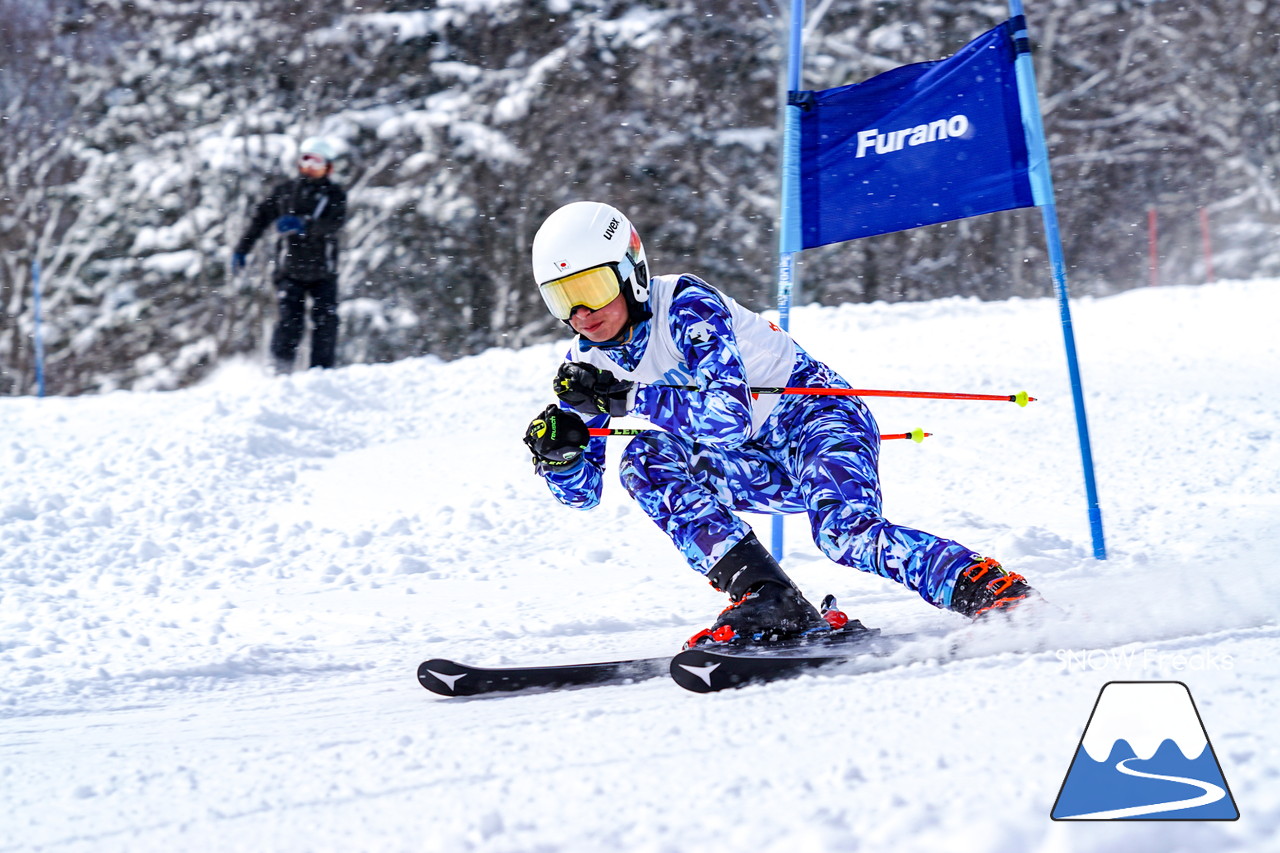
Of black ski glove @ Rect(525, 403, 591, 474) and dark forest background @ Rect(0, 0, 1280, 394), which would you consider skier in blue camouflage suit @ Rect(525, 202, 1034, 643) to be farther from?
dark forest background @ Rect(0, 0, 1280, 394)

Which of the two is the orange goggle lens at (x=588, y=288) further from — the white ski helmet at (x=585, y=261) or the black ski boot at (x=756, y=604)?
the black ski boot at (x=756, y=604)

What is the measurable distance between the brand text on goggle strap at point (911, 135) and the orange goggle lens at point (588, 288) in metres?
1.94

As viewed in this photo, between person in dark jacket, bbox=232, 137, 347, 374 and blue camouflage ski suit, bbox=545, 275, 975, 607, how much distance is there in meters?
5.54

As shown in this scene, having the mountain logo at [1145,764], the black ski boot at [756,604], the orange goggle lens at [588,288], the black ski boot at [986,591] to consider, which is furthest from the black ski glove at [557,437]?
the mountain logo at [1145,764]

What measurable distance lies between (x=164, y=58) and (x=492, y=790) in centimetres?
1760

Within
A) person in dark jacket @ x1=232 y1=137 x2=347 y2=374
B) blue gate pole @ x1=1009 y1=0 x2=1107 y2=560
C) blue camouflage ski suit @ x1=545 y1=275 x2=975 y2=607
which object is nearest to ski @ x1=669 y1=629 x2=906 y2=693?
blue camouflage ski suit @ x1=545 y1=275 x2=975 y2=607

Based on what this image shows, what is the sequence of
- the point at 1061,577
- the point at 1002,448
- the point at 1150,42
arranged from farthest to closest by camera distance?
1. the point at 1150,42
2. the point at 1002,448
3. the point at 1061,577

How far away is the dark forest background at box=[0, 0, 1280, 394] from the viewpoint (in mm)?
16750

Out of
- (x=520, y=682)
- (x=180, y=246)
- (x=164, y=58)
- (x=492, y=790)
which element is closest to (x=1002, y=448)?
(x=520, y=682)

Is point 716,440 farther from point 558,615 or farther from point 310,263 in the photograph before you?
point 310,263

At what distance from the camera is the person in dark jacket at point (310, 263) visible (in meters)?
8.55

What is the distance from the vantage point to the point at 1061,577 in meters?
4.38

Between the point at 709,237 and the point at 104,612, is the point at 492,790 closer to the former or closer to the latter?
the point at 104,612

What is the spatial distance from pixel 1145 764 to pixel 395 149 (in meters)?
16.1
